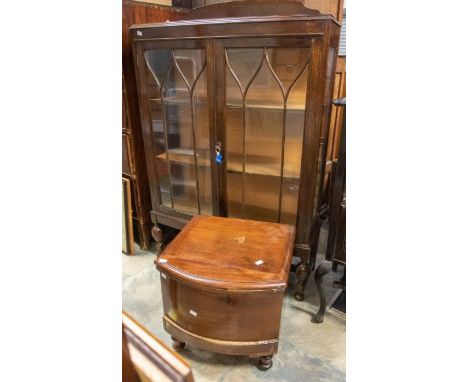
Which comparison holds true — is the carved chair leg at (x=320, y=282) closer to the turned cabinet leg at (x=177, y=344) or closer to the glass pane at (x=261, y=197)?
the glass pane at (x=261, y=197)

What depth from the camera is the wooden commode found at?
115 cm

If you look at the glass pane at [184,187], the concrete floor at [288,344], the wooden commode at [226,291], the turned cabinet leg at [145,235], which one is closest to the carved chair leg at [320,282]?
the concrete floor at [288,344]

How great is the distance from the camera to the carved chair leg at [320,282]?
4.80 ft

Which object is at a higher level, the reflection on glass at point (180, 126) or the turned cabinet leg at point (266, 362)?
the reflection on glass at point (180, 126)

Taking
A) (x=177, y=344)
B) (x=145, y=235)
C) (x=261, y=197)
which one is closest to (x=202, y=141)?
(x=261, y=197)

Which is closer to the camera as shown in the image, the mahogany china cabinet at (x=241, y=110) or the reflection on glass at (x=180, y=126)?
the mahogany china cabinet at (x=241, y=110)

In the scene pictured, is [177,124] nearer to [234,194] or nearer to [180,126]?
[180,126]

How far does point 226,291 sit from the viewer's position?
1.13 meters

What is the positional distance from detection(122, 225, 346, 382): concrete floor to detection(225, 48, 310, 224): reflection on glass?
19.7 inches

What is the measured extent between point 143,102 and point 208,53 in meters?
0.49

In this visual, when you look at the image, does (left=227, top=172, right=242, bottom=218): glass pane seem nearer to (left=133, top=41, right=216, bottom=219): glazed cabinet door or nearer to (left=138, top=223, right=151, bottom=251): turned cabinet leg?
(left=133, top=41, right=216, bottom=219): glazed cabinet door
